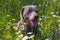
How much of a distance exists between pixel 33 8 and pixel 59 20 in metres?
0.32

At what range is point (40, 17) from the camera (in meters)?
2.51

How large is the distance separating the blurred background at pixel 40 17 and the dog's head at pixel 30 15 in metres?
0.08

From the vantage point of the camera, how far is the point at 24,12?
2.44m

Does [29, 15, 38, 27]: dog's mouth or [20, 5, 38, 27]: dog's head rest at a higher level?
[20, 5, 38, 27]: dog's head

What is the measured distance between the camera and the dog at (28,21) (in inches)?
94.0

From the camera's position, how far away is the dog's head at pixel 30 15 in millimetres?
2379

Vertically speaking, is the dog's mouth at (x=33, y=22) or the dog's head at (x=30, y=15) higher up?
the dog's head at (x=30, y=15)

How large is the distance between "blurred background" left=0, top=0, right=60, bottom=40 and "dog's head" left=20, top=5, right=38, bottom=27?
0.08m

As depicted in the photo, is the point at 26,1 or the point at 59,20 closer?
the point at 59,20

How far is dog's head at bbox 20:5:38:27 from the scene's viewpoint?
7.80 ft

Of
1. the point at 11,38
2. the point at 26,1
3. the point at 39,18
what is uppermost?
the point at 26,1

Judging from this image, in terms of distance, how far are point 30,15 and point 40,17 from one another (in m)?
0.15

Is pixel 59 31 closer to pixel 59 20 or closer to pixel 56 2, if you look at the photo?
pixel 59 20

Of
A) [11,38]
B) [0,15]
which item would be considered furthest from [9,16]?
[11,38]
